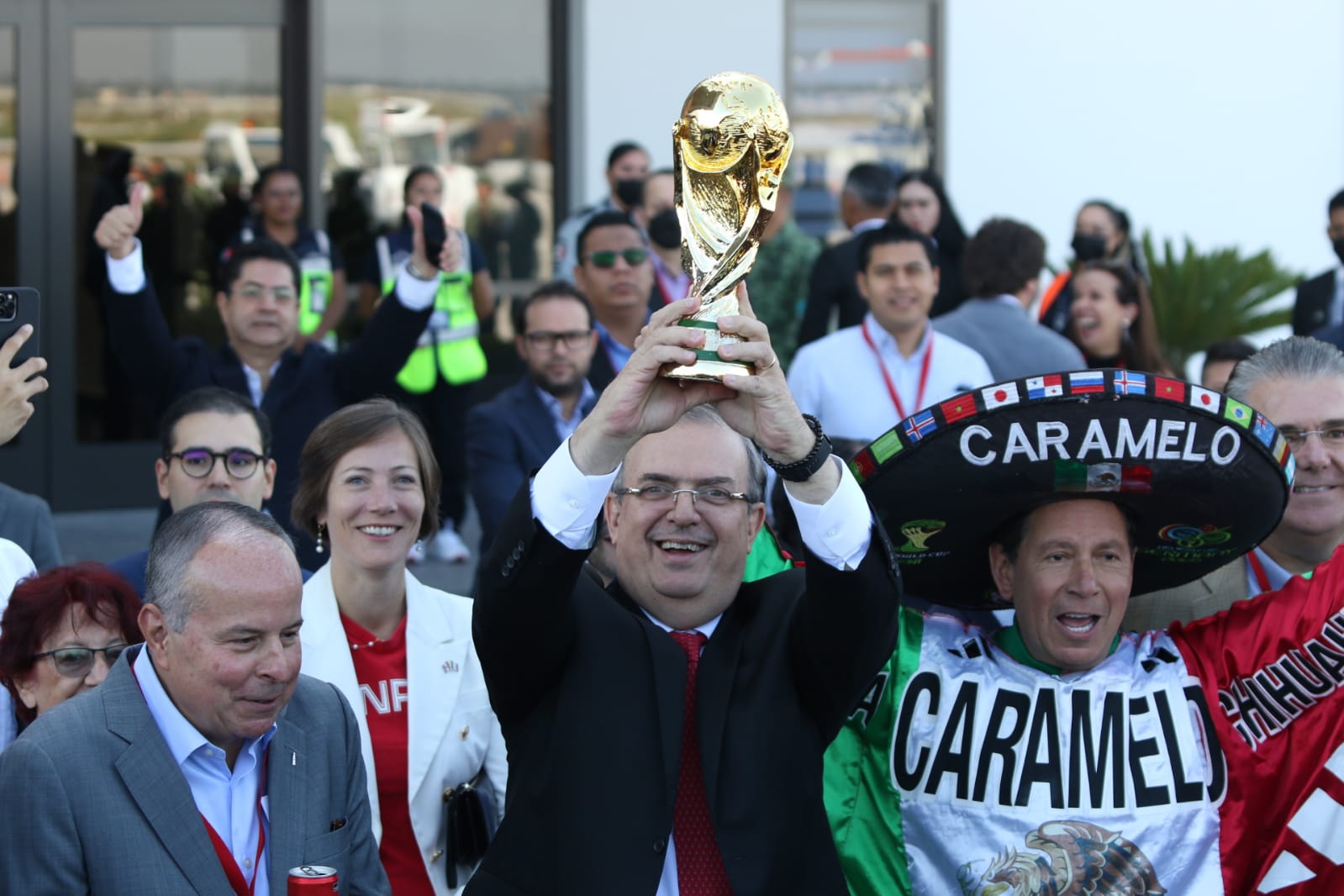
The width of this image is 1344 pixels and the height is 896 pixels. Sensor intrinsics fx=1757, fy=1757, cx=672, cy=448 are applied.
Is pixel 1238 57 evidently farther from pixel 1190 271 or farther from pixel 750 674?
pixel 750 674

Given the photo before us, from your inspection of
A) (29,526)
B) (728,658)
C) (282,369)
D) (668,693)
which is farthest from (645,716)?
(282,369)

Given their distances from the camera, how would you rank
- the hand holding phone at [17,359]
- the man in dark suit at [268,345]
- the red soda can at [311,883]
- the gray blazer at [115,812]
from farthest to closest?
the man in dark suit at [268,345] → the hand holding phone at [17,359] → the gray blazer at [115,812] → the red soda can at [311,883]

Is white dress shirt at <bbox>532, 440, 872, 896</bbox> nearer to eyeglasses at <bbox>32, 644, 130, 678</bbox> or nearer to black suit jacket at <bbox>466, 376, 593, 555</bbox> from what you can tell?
eyeglasses at <bbox>32, 644, 130, 678</bbox>

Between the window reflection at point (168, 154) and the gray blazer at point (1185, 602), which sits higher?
the window reflection at point (168, 154)

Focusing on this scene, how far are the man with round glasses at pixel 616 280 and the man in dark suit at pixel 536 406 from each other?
636 millimetres

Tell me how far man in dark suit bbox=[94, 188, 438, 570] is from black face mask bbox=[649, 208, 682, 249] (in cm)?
172

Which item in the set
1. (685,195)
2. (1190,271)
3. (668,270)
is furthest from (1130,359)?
(685,195)

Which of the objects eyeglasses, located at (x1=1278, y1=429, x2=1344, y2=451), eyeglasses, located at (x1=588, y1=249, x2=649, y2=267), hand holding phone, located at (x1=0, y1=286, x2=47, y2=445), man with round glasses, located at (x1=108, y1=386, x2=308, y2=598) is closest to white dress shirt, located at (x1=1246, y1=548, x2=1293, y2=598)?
eyeglasses, located at (x1=1278, y1=429, x2=1344, y2=451)

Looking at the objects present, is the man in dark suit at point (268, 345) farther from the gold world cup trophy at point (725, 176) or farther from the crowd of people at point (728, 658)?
the gold world cup trophy at point (725, 176)

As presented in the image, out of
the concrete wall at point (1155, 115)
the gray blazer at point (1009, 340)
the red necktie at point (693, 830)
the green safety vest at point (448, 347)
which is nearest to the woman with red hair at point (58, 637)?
the red necktie at point (693, 830)

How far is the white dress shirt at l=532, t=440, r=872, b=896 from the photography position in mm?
2893

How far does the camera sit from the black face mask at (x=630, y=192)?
9180mm

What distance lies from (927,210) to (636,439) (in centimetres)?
609

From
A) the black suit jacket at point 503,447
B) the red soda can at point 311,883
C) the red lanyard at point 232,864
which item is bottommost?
the red lanyard at point 232,864
